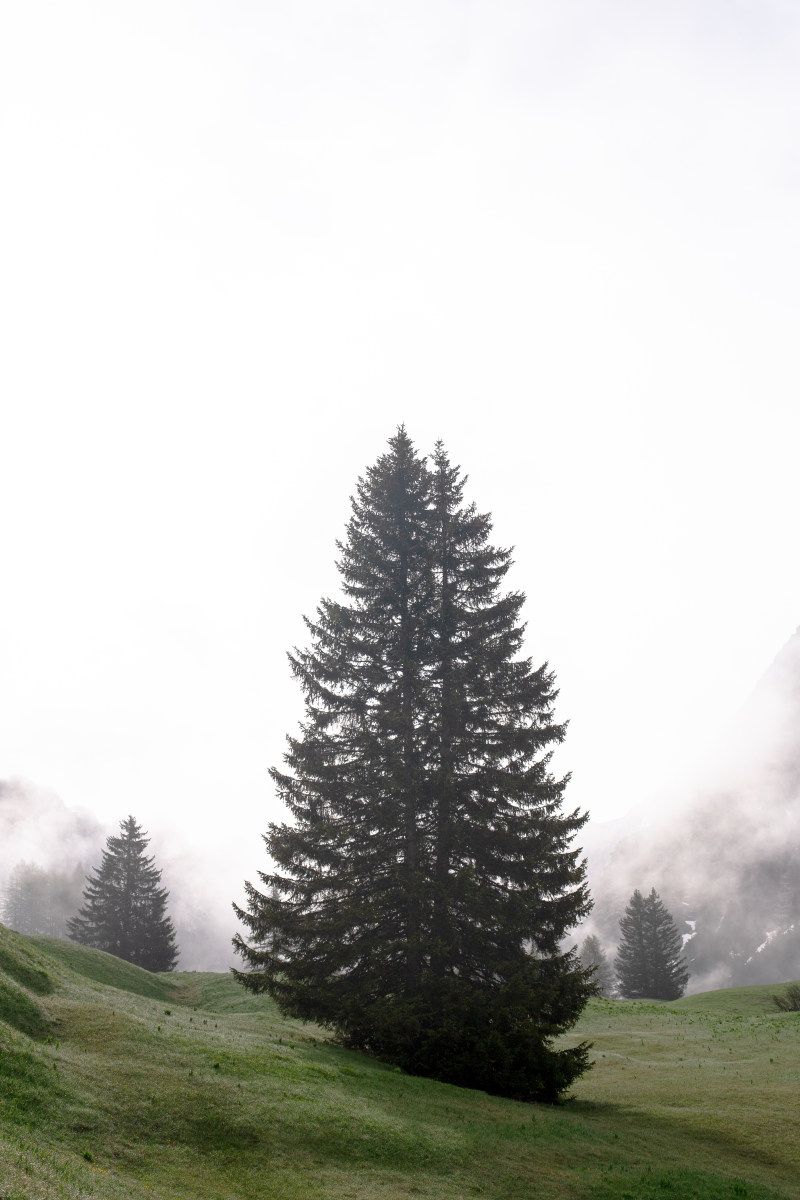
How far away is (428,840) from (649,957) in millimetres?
67382

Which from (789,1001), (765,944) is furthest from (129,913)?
(765,944)

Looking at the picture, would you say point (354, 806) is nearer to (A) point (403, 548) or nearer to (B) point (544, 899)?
(B) point (544, 899)

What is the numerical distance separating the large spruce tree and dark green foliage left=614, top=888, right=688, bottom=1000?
6334 cm

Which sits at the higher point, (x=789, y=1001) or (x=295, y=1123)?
(x=295, y=1123)

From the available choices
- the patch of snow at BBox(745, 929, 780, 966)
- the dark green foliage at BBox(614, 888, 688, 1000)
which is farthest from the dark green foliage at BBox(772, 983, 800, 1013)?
the patch of snow at BBox(745, 929, 780, 966)

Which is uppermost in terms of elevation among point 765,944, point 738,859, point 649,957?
point 738,859

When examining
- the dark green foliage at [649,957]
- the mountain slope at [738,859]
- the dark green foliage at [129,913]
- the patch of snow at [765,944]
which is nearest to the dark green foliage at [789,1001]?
the dark green foliage at [649,957]

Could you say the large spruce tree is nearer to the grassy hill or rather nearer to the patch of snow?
the grassy hill

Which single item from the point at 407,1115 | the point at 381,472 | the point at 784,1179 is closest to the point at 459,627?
the point at 381,472

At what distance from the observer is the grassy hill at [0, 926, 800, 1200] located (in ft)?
34.1

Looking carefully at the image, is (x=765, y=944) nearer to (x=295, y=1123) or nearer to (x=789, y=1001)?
(x=789, y=1001)

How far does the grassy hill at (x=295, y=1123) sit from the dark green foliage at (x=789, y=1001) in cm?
2650

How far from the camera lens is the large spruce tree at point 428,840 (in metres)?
19.6

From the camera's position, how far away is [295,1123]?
12.9 metres
